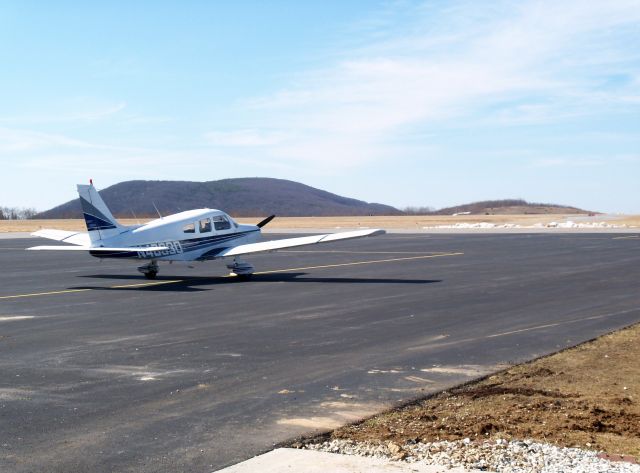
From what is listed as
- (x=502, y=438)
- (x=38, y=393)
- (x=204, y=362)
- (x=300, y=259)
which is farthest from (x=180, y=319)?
(x=300, y=259)

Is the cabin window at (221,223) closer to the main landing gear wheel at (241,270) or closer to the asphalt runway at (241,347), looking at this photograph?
the main landing gear wheel at (241,270)

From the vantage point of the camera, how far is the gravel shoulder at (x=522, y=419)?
25.2ft

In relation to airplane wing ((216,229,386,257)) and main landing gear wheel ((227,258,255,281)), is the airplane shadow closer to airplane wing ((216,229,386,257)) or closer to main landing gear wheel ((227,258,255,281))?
main landing gear wheel ((227,258,255,281))

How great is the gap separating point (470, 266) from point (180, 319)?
57.9 feet

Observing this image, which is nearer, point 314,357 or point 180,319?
point 314,357

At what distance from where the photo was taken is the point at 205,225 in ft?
90.0

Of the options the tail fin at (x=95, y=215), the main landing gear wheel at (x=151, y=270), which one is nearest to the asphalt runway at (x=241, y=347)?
the main landing gear wheel at (x=151, y=270)

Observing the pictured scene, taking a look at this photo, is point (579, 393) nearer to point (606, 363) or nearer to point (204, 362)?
point (606, 363)

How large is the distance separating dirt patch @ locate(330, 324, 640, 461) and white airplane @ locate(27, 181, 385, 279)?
48.6 feet

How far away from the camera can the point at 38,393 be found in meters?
10.7

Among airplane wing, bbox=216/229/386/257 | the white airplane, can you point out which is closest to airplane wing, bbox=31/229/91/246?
the white airplane

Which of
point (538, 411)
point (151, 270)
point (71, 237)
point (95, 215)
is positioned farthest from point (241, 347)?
point (71, 237)

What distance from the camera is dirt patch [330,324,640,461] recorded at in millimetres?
8102

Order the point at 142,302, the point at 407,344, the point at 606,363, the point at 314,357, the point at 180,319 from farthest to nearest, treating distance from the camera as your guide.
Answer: the point at 142,302, the point at 180,319, the point at 407,344, the point at 314,357, the point at 606,363
